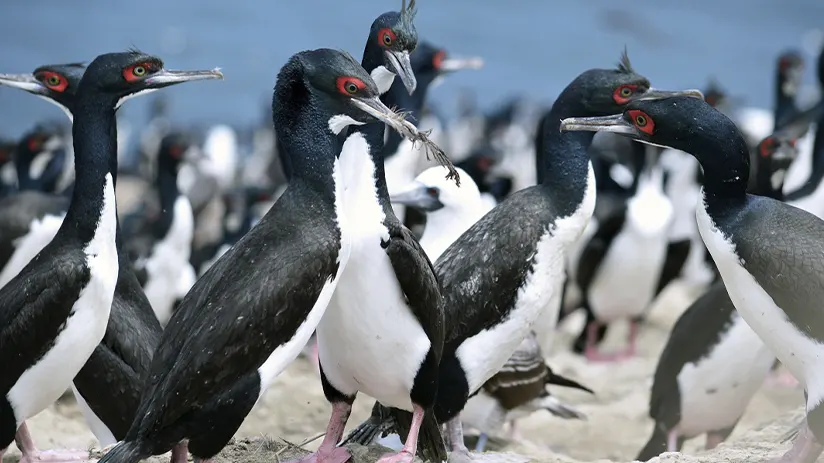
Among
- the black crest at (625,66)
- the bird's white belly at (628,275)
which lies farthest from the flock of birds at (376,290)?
the bird's white belly at (628,275)

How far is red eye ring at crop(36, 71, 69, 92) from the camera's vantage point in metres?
7.20

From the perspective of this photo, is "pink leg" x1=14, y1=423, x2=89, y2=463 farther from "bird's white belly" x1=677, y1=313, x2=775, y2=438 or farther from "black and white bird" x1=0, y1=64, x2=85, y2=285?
"bird's white belly" x1=677, y1=313, x2=775, y2=438

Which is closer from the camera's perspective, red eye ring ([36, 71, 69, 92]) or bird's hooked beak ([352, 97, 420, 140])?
bird's hooked beak ([352, 97, 420, 140])

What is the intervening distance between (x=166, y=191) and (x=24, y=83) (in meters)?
4.45

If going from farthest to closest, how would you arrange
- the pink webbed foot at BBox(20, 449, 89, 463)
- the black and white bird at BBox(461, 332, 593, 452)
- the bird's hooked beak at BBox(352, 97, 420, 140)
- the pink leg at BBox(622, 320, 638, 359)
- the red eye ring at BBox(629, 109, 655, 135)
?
1. the pink leg at BBox(622, 320, 638, 359)
2. the black and white bird at BBox(461, 332, 593, 452)
3. the pink webbed foot at BBox(20, 449, 89, 463)
4. the red eye ring at BBox(629, 109, 655, 135)
5. the bird's hooked beak at BBox(352, 97, 420, 140)

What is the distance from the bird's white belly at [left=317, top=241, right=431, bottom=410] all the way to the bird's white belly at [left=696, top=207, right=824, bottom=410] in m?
1.43

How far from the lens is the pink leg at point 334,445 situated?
5648 mm

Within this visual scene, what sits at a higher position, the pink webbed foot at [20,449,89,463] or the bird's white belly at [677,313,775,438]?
the pink webbed foot at [20,449,89,463]

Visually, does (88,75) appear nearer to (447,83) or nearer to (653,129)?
(653,129)

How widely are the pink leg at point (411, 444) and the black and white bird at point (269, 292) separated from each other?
0.72 m

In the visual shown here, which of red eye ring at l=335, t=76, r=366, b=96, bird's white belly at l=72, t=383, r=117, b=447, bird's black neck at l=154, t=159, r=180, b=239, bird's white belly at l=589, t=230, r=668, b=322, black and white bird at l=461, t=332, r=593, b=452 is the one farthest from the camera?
bird's white belly at l=589, t=230, r=668, b=322

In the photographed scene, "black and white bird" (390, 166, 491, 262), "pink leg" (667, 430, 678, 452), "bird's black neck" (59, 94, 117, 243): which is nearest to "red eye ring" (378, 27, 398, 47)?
"black and white bird" (390, 166, 491, 262)

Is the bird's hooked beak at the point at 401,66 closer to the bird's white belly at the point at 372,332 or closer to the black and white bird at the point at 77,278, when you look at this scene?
the black and white bird at the point at 77,278

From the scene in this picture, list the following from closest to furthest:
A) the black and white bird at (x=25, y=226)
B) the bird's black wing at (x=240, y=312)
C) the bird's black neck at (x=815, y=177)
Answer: the bird's black wing at (x=240, y=312) → the black and white bird at (x=25, y=226) → the bird's black neck at (x=815, y=177)
